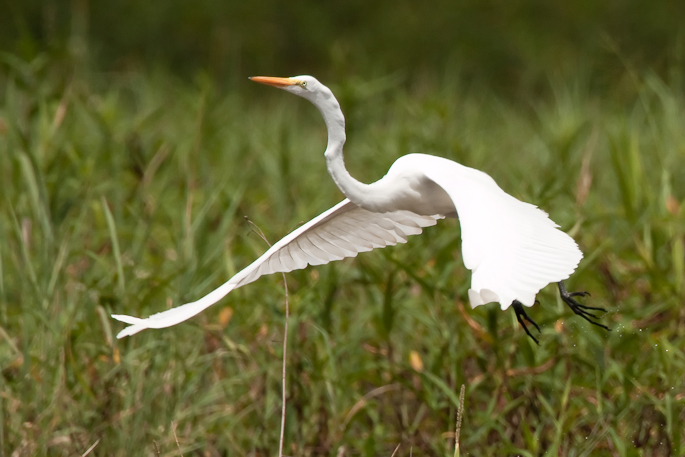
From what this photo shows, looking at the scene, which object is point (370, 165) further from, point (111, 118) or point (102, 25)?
point (102, 25)

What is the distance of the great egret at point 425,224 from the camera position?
110 centimetres

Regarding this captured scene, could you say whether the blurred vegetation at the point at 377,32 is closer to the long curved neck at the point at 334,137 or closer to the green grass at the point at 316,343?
the green grass at the point at 316,343

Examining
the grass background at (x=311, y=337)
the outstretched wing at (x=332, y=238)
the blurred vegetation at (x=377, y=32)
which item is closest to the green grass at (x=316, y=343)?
the grass background at (x=311, y=337)

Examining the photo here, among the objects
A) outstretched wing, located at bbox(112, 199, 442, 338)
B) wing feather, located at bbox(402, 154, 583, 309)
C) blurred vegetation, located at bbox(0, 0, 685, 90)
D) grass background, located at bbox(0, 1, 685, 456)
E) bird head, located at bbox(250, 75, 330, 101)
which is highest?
bird head, located at bbox(250, 75, 330, 101)

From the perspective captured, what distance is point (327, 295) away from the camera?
203 cm

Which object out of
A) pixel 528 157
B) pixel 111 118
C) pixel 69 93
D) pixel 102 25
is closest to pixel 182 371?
pixel 69 93

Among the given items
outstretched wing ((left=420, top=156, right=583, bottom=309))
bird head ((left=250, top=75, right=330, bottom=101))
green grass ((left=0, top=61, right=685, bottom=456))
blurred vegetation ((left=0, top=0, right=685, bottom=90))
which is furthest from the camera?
blurred vegetation ((left=0, top=0, right=685, bottom=90))

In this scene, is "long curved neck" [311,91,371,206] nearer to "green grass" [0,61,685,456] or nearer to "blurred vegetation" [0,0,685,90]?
"green grass" [0,61,685,456]

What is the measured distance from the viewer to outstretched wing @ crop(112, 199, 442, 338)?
1.49 metres

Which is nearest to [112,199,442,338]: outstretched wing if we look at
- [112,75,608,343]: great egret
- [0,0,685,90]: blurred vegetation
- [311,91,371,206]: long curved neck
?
[112,75,608,343]: great egret

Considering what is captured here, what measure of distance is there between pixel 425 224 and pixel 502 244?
544mm

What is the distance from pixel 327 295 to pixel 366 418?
1.26ft

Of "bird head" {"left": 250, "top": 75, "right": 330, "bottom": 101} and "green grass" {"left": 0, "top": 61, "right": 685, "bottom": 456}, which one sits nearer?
"bird head" {"left": 250, "top": 75, "right": 330, "bottom": 101}

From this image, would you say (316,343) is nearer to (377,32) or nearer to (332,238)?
(332,238)
